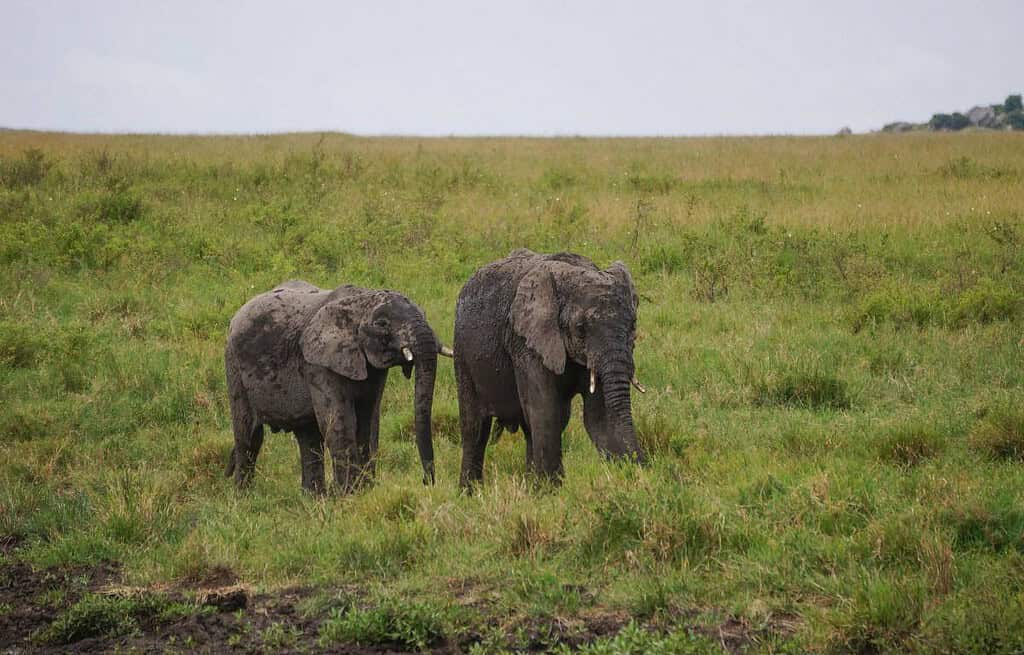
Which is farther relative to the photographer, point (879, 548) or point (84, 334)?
point (84, 334)

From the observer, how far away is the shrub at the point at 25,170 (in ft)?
80.7

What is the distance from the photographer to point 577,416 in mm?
11961

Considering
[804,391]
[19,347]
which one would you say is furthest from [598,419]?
[19,347]

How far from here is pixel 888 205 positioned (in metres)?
22.2

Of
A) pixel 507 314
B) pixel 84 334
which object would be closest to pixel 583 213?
pixel 84 334

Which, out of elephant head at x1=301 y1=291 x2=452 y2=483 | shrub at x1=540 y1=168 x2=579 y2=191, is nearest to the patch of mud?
elephant head at x1=301 y1=291 x2=452 y2=483

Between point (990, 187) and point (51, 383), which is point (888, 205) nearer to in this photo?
point (990, 187)

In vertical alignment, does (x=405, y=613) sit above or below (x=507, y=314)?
below

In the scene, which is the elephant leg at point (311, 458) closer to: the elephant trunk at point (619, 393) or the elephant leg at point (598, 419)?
the elephant leg at point (598, 419)

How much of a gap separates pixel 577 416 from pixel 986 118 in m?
64.0

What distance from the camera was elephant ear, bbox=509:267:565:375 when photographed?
27.9ft

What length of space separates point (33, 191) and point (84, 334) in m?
10.7

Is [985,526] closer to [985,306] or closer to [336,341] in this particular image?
[336,341]

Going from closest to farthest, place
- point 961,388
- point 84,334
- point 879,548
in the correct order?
point 879,548 < point 961,388 < point 84,334
